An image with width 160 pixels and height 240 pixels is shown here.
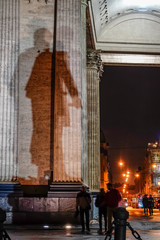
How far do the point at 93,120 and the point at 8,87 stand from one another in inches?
506

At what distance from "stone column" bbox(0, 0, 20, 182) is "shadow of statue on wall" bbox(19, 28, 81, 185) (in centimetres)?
102

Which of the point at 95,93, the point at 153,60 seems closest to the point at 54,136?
the point at 95,93

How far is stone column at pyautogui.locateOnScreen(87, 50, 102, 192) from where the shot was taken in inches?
1281

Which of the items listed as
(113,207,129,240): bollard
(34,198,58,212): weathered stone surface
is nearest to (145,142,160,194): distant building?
(34,198,58,212): weathered stone surface

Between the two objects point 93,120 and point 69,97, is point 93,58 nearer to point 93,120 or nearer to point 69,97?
point 93,120

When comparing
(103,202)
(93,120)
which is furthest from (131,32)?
(103,202)

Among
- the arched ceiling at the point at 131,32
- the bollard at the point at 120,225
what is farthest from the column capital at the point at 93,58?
the bollard at the point at 120,225

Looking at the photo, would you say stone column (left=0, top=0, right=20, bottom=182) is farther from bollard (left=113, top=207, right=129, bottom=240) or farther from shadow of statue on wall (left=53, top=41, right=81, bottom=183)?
bollard (left=113, top=207, right=129, bottom=240)

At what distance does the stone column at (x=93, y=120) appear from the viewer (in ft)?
107

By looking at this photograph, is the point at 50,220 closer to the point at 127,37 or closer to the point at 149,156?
the point at 127,37

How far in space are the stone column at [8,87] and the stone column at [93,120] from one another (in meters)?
11.4

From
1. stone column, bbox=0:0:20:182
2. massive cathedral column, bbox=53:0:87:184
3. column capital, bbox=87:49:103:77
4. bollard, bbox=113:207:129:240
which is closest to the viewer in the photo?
A: bollard, bbox=113:207:129:240

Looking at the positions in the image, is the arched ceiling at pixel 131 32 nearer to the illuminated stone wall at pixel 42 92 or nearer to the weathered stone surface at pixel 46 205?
the illuminated stone wall at pixel 42 92

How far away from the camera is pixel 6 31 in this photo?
2323 centimetres
